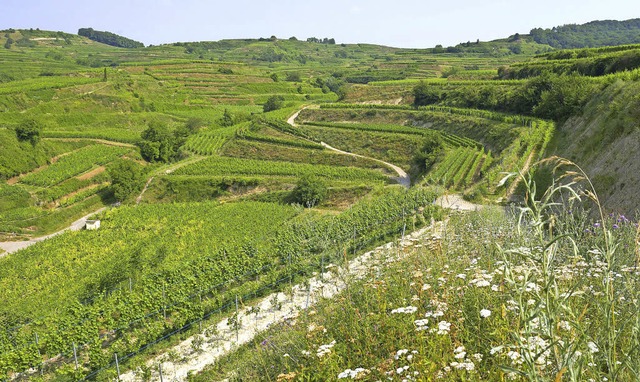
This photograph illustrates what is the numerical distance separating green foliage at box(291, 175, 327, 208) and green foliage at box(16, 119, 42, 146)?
35.3 m

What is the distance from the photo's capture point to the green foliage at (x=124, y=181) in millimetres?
41719

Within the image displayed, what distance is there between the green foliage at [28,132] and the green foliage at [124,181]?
50.8ft

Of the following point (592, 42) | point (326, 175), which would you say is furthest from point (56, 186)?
point (592, 42)

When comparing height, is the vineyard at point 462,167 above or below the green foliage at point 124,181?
above

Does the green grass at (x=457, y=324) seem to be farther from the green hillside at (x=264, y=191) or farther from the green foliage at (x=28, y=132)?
the green foliage at (x=28, y=132)

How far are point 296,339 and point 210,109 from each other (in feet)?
275

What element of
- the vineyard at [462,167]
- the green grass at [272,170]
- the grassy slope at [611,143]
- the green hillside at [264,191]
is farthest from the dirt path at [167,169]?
the grassy slope at [611,143]

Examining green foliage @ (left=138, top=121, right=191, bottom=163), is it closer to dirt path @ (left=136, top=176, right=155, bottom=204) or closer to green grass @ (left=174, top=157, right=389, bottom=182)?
green grass @ (left=174, top=157, right=389, bottom=182)

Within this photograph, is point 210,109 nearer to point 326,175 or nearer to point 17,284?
point 326,175

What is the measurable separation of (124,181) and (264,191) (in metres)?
14.5

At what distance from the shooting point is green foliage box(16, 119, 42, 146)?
48.7 m

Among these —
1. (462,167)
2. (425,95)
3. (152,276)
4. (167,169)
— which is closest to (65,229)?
(167,169)

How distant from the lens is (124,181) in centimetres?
4203

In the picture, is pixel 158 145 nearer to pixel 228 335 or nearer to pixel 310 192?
pixel 310 192
